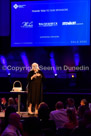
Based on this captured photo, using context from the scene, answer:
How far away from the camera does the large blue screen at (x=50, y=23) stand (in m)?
9.25

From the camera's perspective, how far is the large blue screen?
925 centimetres

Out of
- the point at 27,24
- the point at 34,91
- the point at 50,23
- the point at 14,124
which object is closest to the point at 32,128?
the point at 14,124

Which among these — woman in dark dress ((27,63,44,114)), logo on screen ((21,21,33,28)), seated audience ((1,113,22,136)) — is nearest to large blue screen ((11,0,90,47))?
logo on screen ((21,21,33,28))

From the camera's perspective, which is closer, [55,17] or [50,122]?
[50,122]

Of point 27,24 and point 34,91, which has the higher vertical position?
point 27,24

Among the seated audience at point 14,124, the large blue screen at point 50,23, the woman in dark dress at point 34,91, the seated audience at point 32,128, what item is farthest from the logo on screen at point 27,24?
the seated audience at point 32,128

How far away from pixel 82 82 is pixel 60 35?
1578 mm

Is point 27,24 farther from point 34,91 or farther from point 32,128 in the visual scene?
point 32,128

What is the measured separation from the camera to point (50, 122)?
151 inches

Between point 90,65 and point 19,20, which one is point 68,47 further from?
point 19,20

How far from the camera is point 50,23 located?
942 centimetres

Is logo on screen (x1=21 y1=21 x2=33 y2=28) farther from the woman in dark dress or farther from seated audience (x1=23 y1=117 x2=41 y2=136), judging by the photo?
seated audience (x1=23 y1=117 x2=41 y2=136)

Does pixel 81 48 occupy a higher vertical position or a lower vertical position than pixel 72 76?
higher

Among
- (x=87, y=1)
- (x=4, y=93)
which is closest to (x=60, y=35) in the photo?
(x=87, y=1)
